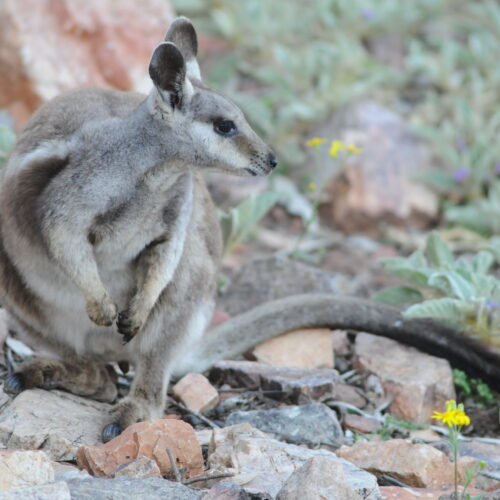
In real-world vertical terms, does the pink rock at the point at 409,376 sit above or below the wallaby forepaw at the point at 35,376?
below

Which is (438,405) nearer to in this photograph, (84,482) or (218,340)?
(218,340)

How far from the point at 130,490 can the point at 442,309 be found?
94.8 inches

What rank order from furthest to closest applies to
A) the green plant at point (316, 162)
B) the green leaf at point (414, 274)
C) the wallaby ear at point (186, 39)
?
1. the green plant at point (316, 162)
2. the green leaf at point (414, 274)
3. the wallaby ear at point (186, 39)

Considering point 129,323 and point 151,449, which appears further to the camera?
point 129,323

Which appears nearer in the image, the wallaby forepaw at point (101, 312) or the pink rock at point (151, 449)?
the pink rock at point (151, 449)

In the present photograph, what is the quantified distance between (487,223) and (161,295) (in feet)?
11.7

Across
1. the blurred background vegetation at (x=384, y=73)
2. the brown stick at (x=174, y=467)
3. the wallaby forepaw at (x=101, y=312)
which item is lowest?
the brown stick at (x=174, y=467)

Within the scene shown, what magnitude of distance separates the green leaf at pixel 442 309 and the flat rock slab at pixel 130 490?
6.70 ft

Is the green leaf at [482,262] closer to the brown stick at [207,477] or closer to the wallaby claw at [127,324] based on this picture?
the wallaby claw at [127,324]

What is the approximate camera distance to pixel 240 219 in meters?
5.94

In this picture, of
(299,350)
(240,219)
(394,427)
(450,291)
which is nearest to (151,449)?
(394,427)

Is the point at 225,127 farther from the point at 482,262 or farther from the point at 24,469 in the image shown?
the point at 482,262

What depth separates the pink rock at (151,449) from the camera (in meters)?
3.58

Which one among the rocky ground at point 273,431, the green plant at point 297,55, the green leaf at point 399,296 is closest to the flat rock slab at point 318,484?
the rocky ground at point 273,431
